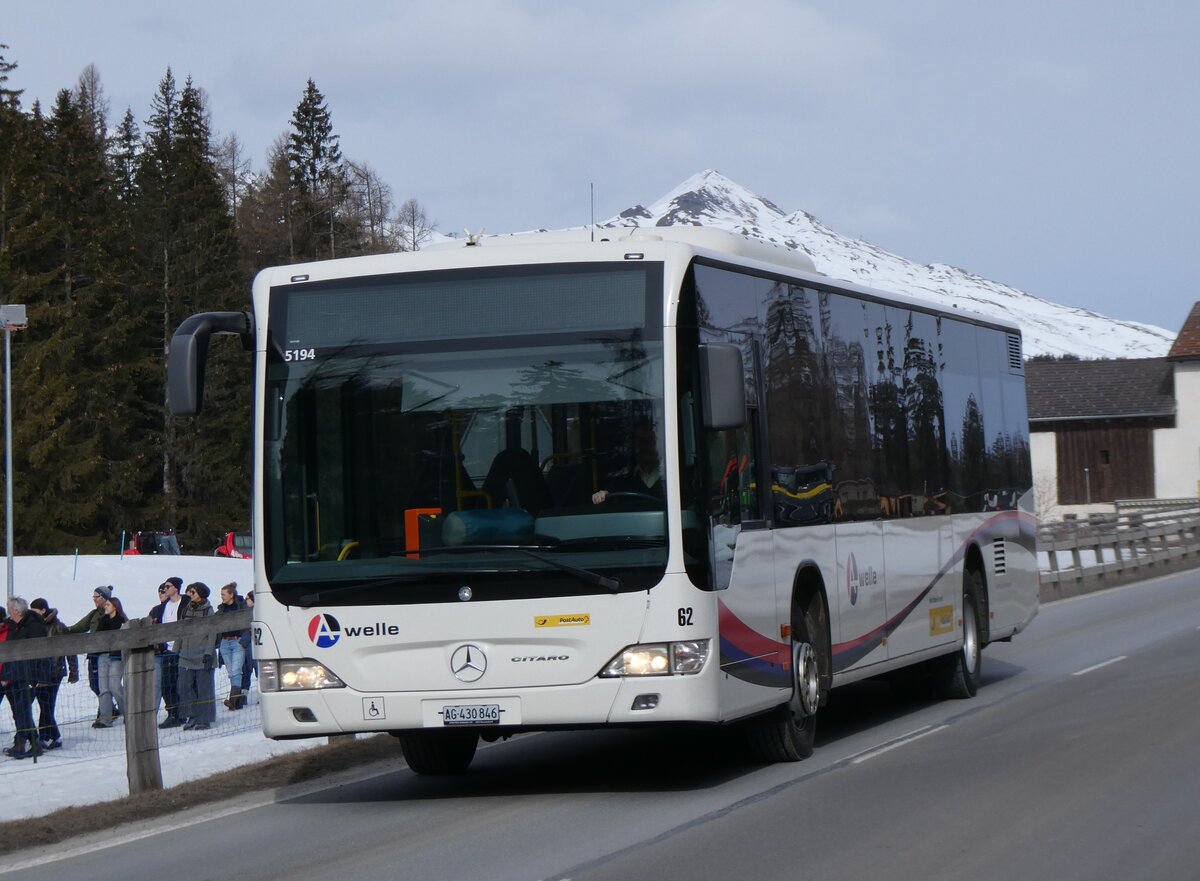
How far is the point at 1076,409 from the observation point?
283 feet

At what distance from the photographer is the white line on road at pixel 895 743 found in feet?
38.2

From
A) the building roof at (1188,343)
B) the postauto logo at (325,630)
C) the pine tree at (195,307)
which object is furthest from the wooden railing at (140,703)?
the building roof at (1188,343)

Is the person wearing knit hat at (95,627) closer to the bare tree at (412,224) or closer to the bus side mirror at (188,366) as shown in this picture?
the bus side mirror at (188,366)

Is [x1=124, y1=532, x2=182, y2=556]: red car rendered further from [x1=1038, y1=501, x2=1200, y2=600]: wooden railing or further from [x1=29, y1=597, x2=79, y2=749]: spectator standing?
[x1=29, y1=597, x2=79, y2=749]: spectator standing

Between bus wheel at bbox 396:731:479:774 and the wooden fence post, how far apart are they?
163 cm

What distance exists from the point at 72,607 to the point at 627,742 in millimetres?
31564

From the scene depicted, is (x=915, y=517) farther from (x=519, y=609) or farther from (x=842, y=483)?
(x=519, y=609)

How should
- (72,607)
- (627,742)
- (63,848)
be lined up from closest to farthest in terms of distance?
(63,848)
(627,742)
(72,607)

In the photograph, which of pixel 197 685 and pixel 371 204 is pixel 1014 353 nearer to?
pixel 197 685

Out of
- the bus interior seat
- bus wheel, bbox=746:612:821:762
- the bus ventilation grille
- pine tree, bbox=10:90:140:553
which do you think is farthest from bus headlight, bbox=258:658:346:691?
pine tree, bbox=10:90:140:553

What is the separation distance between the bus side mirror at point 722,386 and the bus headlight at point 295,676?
8.29 feet

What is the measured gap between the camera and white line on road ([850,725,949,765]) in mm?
11641

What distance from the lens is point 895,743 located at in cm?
1244

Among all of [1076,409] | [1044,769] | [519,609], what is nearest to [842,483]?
[1044,769]
